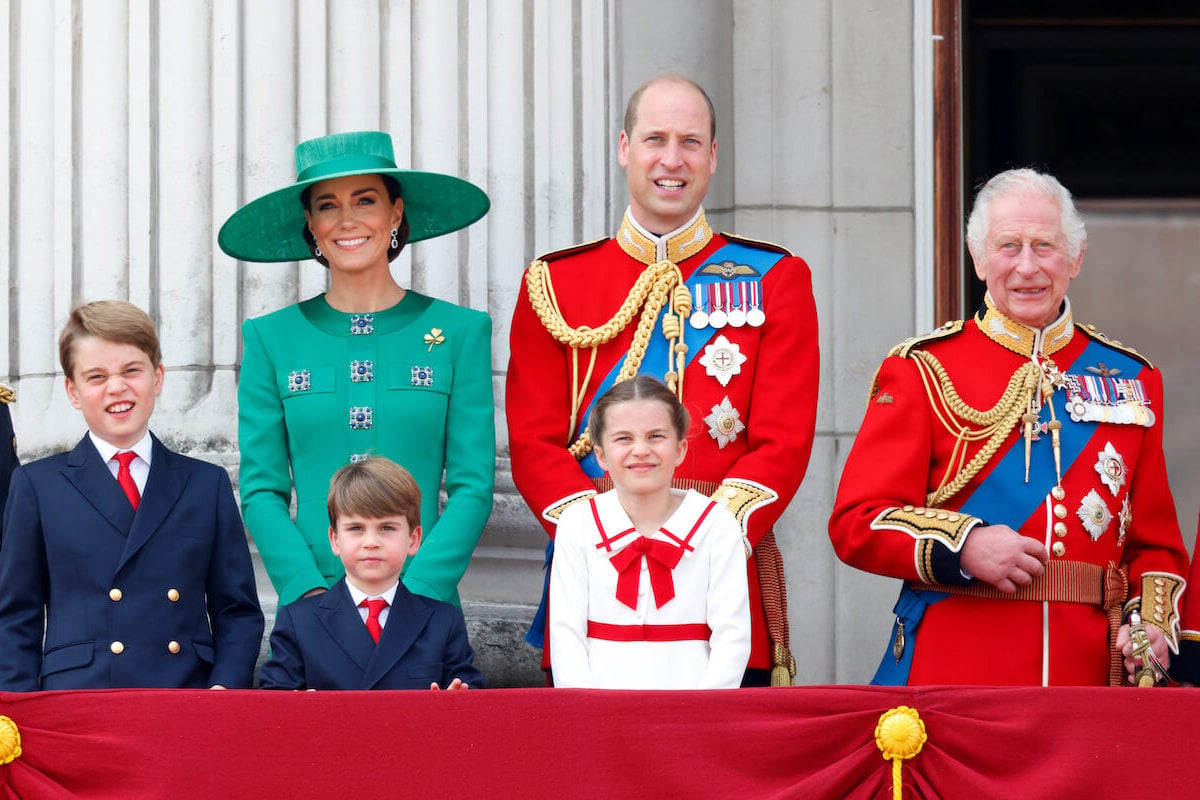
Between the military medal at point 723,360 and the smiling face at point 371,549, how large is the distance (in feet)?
2.55

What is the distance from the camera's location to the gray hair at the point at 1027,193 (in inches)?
173

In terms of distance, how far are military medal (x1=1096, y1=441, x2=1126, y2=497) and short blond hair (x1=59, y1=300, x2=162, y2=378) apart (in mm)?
1954

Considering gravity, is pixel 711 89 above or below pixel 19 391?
above

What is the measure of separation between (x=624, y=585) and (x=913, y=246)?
8.70ft

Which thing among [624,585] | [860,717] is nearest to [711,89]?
[624,585]

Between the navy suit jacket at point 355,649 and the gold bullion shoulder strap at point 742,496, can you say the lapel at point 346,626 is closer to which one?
the navy suit jacket at point 355,649

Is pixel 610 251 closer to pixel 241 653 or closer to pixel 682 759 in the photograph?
pixel 241 653

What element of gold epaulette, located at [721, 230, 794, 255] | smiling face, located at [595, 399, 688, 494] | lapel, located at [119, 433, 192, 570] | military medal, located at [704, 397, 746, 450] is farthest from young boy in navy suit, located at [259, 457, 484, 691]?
gold epaulette, located at [721, 230, 794, 255]

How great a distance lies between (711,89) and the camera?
643 cm

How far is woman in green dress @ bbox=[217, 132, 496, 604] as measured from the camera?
14.7ft

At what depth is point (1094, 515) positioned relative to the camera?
169 inches

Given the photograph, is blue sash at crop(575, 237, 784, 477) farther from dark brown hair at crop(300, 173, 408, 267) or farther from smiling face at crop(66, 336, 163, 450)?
smiling face at crop(66, 336, 163, 450)

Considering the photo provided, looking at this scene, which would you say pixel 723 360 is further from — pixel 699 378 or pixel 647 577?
pixel 647 577

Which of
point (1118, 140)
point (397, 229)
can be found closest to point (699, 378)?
point (397, 229)
